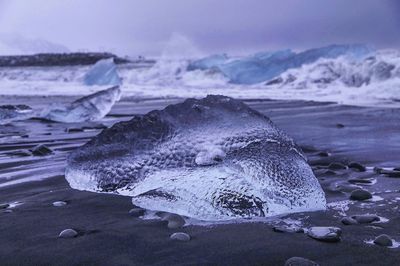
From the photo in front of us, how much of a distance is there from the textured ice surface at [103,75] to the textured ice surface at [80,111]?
11487mm

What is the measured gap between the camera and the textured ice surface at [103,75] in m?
18.9

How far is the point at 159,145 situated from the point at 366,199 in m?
1.19

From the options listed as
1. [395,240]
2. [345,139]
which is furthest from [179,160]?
[345,139]

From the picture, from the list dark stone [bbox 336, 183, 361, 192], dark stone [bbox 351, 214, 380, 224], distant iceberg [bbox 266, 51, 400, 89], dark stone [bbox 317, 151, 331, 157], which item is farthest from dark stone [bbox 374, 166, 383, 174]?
distant iceberg [bbox 266, 51, 400, 89]

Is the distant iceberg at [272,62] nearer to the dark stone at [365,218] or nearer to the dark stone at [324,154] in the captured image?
the dark stone at [324,154]

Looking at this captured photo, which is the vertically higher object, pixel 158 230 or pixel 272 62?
pixel 272 62

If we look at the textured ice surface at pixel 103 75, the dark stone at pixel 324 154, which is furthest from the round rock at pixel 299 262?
the textured ice surface at pixel 103 75

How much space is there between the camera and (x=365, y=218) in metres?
2.14

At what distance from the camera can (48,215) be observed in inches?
93.4

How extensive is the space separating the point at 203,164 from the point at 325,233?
860 mm

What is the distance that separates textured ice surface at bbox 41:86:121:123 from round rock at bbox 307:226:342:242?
5.57 m

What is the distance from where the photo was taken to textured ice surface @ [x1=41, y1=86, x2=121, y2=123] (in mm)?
7059

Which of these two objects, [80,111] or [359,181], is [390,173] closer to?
[359,181]

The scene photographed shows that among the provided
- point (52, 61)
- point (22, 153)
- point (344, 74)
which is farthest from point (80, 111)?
point (52, 61)
